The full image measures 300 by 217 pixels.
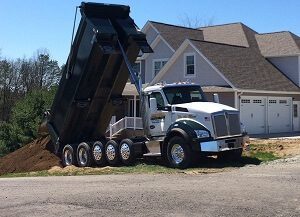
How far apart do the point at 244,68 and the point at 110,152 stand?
59.9 feet

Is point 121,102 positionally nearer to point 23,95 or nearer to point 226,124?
point 226,124

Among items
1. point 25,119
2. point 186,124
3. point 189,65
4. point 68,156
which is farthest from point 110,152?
point 25,119

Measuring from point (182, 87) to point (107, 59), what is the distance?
2.65 metres

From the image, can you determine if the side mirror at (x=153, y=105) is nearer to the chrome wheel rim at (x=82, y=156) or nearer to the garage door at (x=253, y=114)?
the chrome wheel rim at (x=82, y=156)

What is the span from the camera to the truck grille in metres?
15.6

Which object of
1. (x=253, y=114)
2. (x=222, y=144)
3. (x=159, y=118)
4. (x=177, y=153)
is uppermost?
(x=253, y=114)

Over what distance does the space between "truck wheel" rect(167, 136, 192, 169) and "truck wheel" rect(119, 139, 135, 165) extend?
1.31 metres

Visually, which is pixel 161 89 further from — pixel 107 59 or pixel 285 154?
pixel 285 154

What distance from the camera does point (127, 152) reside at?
16766 mm

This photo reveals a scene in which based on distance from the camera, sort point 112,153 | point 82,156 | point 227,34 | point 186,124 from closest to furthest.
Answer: point 186,124 → point 112,153 → point 82,156 → point 227,34

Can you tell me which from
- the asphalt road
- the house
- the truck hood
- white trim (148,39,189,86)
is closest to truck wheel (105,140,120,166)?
the truck hood

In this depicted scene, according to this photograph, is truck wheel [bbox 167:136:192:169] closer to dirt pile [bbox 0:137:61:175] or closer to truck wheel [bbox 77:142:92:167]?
truck wheel [bbox 77:142:92:167]

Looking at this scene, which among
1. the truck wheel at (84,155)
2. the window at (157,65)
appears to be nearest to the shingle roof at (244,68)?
the window at (157,65)

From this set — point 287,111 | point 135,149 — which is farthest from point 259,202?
point 287,111
